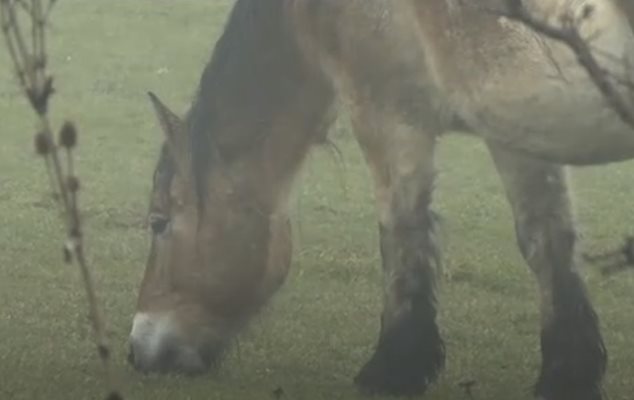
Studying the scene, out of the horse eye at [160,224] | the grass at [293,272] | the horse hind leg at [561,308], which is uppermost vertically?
the horse hind leg at [561,308]

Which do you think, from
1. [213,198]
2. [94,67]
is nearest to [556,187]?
[213,198]

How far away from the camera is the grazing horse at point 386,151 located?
5.77m

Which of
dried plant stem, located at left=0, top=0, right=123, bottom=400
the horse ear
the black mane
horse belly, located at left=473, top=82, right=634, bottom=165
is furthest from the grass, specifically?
dried plant stem, located at left=0, top=0, right=123, bottom=400

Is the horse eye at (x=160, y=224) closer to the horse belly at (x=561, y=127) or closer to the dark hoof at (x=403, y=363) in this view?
the dark hoof at (x=403, y=363)

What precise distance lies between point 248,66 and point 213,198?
0.64 metres

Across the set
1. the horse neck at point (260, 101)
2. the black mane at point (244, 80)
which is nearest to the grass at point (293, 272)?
the horse neck at point (260, 101)

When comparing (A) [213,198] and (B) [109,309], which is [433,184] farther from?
Answer: (B) [109,309]

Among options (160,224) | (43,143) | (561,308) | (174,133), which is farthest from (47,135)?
(160,224)

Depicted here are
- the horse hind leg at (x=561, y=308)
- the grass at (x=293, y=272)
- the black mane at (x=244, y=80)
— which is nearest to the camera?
the horse hind leg at (x=561, y=308)

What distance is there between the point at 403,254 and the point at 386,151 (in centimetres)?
48

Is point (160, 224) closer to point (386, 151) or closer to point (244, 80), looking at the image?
point (244, 80)

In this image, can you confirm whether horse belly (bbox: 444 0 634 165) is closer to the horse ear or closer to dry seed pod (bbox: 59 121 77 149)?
the horse ear

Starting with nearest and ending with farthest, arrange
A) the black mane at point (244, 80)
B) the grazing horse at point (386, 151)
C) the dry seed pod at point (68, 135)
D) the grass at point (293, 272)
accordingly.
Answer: the dry seed pod at point (68, 135) → the grazing horse at point (386, 151) → the black mane at point (244, 80) → the grass at point (293, 272)

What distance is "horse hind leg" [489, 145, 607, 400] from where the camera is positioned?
21.8 feet
